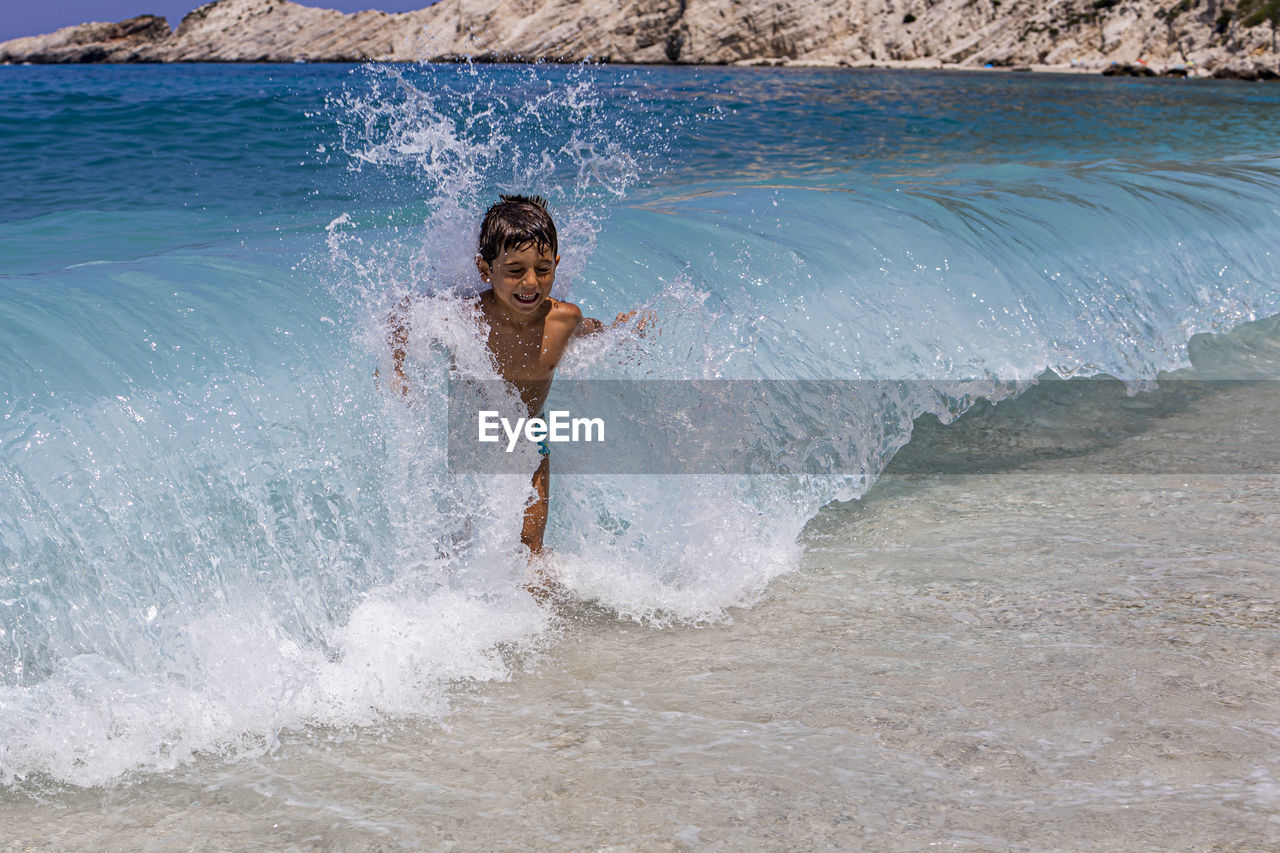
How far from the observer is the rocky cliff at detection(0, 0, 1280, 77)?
47.2m

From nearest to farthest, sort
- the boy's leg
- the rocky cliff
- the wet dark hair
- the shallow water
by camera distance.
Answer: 1. the shallow water
2. the wet dark hair
3. the boy's leg
4. the rocky cliff

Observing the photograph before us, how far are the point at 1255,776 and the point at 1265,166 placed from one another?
893 centimetres

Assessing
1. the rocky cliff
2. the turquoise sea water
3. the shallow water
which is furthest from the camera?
the rocky cliff

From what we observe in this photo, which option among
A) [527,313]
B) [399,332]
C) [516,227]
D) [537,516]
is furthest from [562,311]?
[537,516]

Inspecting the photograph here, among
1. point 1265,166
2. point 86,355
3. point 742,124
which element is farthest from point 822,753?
point 742,124

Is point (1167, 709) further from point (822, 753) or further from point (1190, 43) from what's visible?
point (1190, 43)

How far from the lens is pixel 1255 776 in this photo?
2484mm

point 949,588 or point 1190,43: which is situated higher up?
point 1190,43

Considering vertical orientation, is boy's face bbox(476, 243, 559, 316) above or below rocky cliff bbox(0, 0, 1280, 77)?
below

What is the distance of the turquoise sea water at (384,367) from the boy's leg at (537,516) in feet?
0.16

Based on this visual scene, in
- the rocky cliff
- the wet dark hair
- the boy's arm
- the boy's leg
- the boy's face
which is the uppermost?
the rocky cliff

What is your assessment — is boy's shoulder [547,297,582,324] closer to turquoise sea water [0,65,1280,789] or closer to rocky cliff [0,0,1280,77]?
turquoise sea water [0,65,1280,789]

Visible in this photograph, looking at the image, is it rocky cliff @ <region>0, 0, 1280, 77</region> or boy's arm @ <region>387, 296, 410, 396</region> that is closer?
boy's arm @ <region>387, 296, 410, 396</region>

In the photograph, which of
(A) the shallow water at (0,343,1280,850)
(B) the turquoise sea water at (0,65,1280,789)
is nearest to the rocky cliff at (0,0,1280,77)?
(B) the turquoise sea water at (0,65,1280,789)
